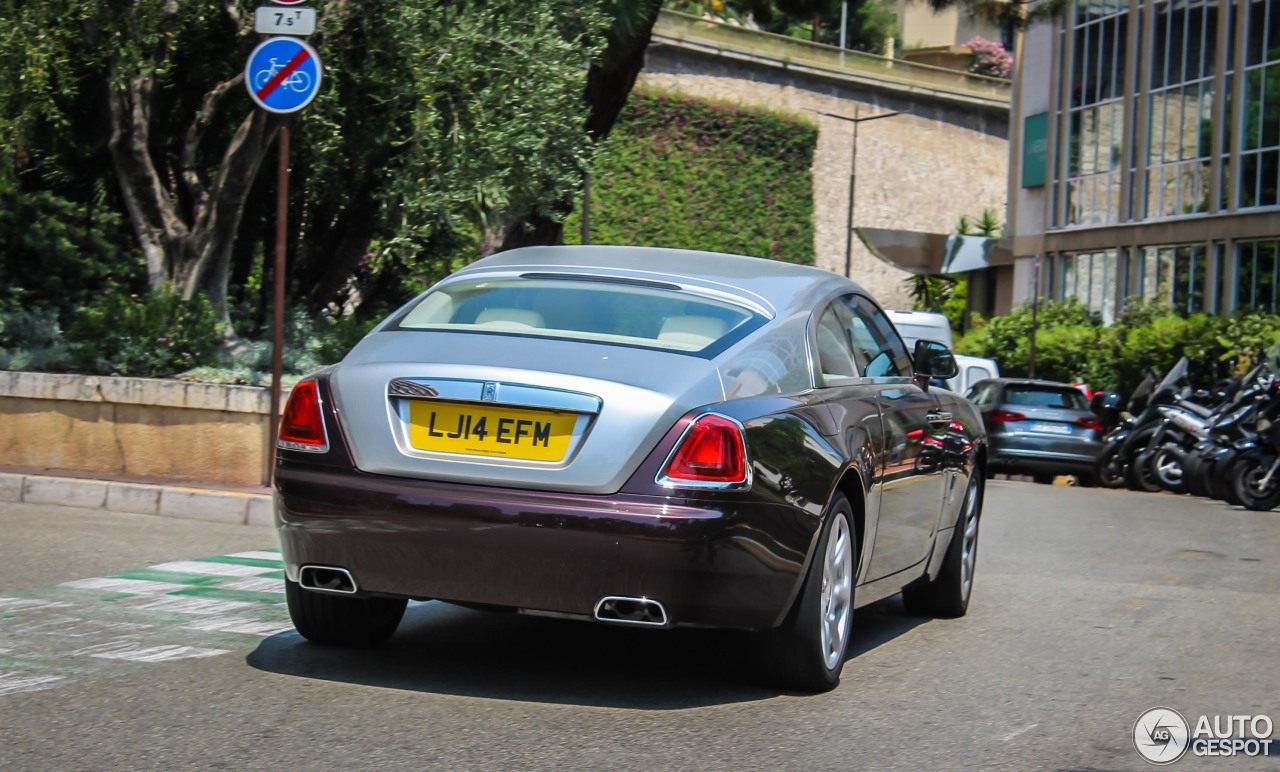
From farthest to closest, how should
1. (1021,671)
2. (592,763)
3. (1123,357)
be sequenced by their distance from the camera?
(1123,357) → (1021,671) → (592,763)

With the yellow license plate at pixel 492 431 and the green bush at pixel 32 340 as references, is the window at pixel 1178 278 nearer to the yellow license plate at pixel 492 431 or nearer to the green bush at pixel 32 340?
the green bush at pixel 32 340

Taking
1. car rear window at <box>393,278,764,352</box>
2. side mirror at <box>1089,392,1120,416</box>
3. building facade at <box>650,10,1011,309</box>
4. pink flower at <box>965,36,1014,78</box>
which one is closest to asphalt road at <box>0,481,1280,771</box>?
car rear window at <box>393,278,764,352</box>

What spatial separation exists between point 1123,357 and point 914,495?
28707 mm

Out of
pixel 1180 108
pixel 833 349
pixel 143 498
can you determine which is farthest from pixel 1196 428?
pixel 1180 108

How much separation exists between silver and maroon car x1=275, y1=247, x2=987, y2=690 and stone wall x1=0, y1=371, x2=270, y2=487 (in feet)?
19.7

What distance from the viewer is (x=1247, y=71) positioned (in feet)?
118

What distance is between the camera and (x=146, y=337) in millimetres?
12758

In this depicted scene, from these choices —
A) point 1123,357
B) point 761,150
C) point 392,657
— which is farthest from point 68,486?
point 761,150

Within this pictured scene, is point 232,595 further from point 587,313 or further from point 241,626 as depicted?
point 587,313

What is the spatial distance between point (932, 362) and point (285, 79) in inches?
219

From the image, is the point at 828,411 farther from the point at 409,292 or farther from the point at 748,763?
the point at 409,292

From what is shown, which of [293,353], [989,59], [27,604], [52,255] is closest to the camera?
[27,604]

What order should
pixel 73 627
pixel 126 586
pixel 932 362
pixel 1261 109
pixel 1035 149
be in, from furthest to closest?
1. pixel 1035 149
2. pixel 1261 109
3. pixel 126 586
4. pixel 932 362
5. pixel 73 627

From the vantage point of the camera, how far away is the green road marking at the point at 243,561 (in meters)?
8.68
